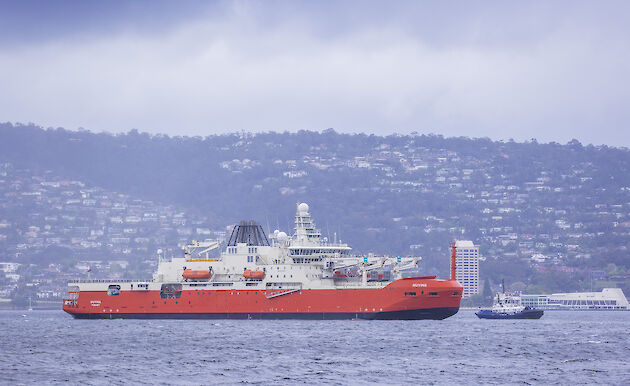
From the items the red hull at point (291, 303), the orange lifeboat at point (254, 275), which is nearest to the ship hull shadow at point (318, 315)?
the red hull at point (291, 303)

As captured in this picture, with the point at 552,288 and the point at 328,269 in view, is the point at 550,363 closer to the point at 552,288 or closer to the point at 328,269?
the point at 328,269

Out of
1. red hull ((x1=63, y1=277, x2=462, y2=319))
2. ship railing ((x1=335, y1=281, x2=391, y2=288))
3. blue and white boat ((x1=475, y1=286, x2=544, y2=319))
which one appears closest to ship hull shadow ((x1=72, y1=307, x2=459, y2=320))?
red hull ((x1=63, y1=277, x2=462, y2=319))

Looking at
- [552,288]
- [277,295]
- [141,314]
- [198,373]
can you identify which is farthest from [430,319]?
[552,288]

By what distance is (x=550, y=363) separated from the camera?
59562 mm

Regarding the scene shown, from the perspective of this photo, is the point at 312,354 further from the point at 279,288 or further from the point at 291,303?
the point at 279,288

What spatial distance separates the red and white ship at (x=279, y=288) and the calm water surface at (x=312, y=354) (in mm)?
1502

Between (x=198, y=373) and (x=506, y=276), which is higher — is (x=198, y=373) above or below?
below

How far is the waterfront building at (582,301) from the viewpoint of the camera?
171m

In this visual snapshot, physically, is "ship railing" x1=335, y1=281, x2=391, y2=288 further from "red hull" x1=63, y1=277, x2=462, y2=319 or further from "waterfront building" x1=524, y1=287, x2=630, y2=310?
"waterfront building" x1=524, y1=287, x2=630, y2=310

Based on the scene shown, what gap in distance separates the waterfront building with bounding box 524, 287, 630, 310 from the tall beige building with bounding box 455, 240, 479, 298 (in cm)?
1132

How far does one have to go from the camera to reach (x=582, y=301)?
174 metres

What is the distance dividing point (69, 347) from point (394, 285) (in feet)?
82.0

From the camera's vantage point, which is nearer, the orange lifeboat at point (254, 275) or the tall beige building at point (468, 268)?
the orange lifeboat at point (254, 275)

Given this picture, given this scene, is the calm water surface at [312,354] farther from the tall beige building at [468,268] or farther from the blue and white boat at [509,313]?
the tall beige building at [468,268]
